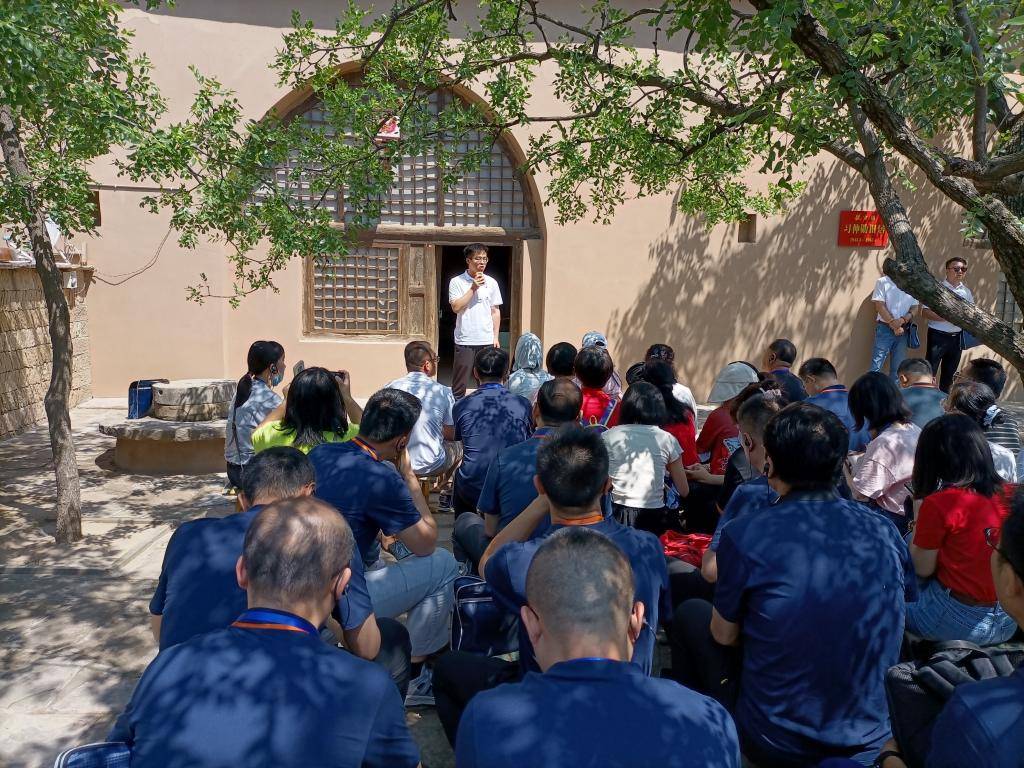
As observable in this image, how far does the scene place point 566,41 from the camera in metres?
4.96

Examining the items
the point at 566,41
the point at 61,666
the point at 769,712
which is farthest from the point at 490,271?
the point at 769,712

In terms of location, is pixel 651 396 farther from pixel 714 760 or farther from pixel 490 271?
pixel 490 271

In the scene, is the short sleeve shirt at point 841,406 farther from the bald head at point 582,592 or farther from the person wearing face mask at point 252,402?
the bald head at point 582,592

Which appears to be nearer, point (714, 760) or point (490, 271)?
point (714, 760)

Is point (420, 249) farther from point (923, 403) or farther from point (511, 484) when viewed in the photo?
point (511, 484)

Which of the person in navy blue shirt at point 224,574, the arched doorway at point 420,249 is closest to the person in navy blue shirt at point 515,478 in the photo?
the person in navy blue shirt at point 224,574

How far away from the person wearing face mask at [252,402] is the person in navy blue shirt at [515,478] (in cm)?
160

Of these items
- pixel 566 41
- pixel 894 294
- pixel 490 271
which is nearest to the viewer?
pixel 566 41

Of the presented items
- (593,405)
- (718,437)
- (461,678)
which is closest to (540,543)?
(461,678)

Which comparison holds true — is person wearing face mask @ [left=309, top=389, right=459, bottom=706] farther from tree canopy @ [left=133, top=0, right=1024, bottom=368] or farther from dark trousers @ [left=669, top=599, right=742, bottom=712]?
tree canopy @ [left=133, top=0, right=1024, bottom=368]

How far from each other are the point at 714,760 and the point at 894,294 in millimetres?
8958

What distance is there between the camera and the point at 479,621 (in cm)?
309

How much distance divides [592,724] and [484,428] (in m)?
3.02

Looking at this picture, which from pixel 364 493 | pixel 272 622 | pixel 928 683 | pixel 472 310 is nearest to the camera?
pixel 272 622
